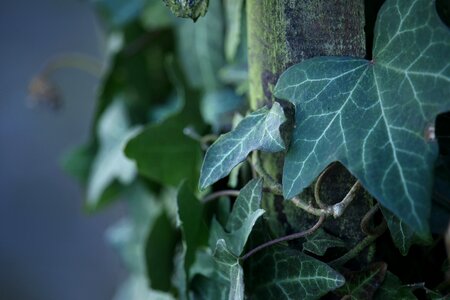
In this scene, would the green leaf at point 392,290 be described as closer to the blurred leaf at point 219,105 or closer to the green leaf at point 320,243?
the green leaf at point 320,243

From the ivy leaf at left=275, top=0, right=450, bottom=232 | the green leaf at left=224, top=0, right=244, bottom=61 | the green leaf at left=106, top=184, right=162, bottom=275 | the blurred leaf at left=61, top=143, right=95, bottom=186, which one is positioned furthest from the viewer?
the blurred leaf at left=61, top=143, right=95, bottom=186

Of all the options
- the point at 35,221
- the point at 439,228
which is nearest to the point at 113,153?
the point at 439,228

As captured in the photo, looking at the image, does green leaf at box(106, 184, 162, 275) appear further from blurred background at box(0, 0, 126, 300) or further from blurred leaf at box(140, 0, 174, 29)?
blurred background at box(0, 0, 126, 300)

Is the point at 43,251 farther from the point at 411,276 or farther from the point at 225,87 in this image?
the point at 411,276

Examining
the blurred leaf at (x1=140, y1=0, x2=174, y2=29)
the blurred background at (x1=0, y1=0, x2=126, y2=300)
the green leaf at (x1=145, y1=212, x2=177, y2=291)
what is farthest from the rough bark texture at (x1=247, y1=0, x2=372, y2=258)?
the blurred background at (x1=0, y1=0, x2=126, y2=300)

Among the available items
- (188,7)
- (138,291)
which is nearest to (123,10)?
(138,291)

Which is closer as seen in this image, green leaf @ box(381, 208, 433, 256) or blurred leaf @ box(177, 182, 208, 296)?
green leaf @ box(381, 208, 433, 256)

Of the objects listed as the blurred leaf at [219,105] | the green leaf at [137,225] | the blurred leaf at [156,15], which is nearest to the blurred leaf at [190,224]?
the blurred leaf at [219,105]
